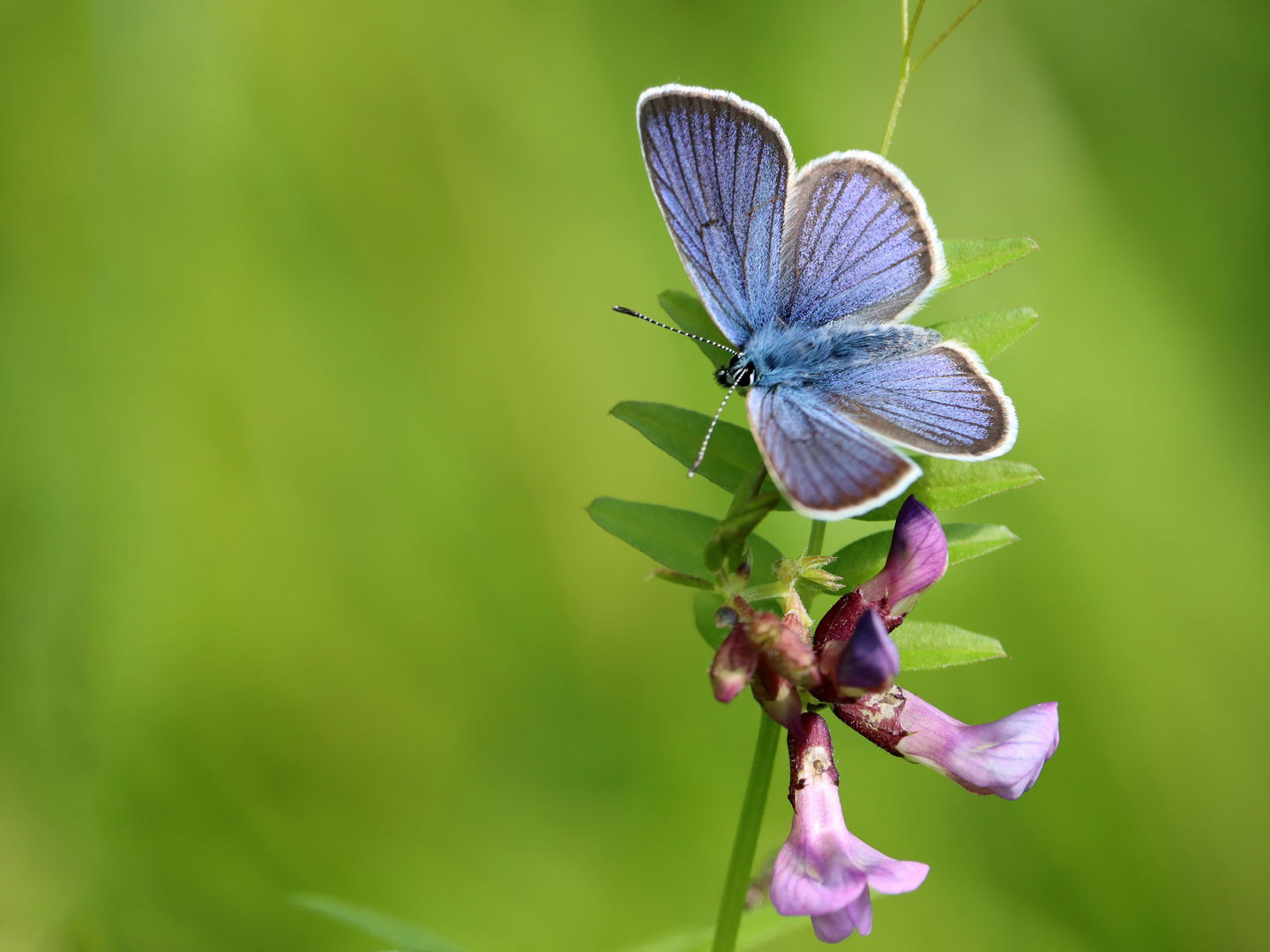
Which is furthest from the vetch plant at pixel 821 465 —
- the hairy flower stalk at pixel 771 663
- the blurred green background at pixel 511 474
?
the blurred green background at pixel 511 474

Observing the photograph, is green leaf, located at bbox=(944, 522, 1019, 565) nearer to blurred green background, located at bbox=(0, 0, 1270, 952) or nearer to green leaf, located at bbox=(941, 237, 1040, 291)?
green leaf, located at bbox=(941, 237, 1040, 291)

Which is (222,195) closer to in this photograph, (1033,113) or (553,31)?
(553,31)

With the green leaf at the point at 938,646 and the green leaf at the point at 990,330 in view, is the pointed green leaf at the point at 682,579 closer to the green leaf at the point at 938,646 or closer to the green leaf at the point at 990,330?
the green leaf at the point at 938,646

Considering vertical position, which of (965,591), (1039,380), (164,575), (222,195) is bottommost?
(965,591)

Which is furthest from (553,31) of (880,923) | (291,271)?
(880,923)

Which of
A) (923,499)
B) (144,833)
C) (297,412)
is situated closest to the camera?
(923,499)

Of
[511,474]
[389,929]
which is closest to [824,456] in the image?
[389,929]

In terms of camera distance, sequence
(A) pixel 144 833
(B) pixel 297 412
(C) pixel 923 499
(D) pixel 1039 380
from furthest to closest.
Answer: (D) pixel 1039 380 < (B) pixel 297 412 < (A) pixel 144 833 < (C) pixel 923 499

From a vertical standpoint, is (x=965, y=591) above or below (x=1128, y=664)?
above
